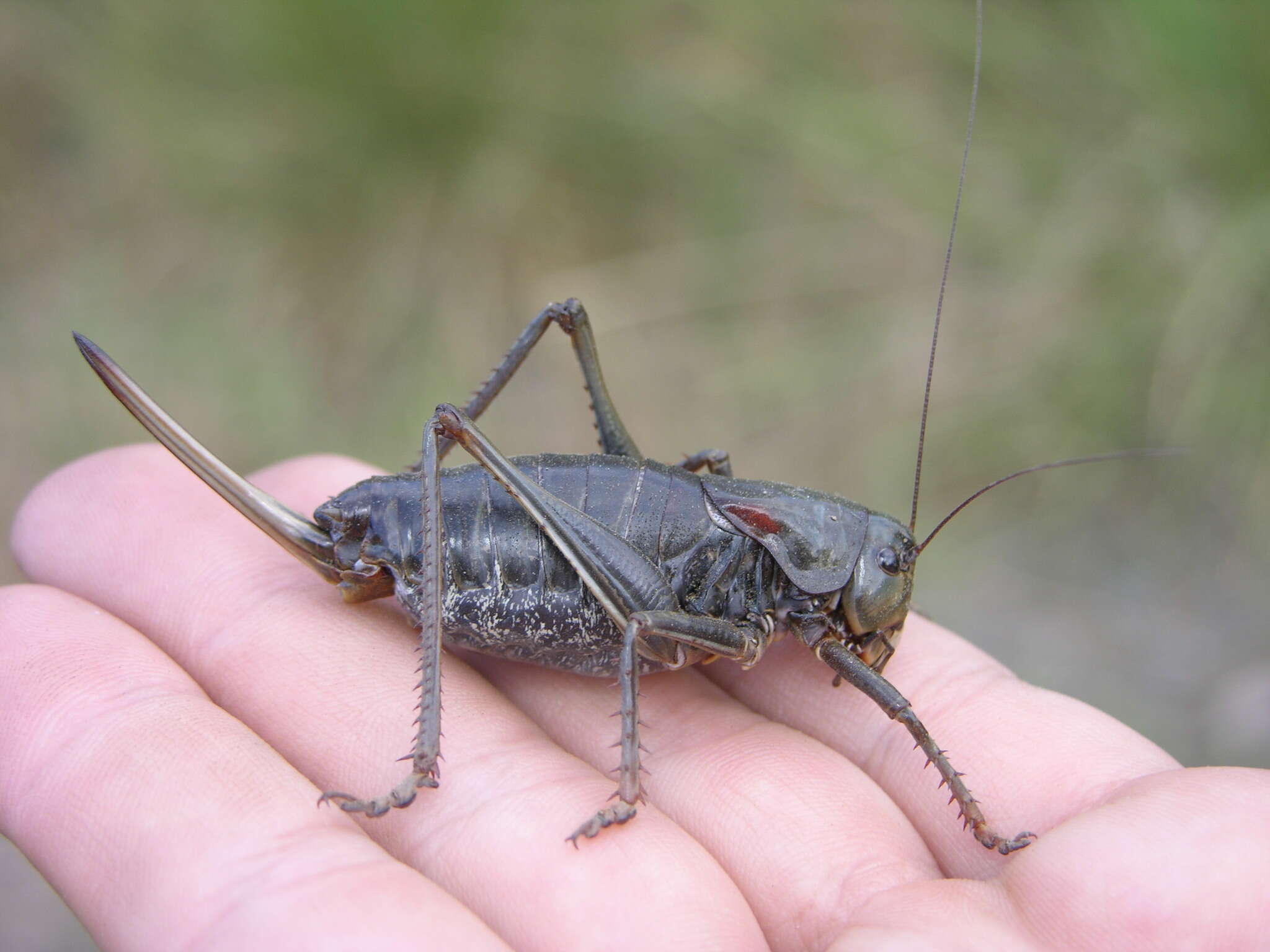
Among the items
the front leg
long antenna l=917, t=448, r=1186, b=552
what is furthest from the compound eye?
the front leg

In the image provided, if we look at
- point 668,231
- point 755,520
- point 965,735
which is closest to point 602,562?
point 755,520

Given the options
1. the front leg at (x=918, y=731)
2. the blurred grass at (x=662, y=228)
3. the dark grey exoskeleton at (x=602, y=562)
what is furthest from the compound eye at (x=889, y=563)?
the blurred grass at (x=662, y=228)

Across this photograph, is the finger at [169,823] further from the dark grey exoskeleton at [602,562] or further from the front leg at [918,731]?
the front leg at [918,731]

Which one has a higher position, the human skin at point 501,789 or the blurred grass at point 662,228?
the blurred grass at point 662,228

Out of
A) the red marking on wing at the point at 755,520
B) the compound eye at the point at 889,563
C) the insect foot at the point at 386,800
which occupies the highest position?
the red marking on wing at the point at 755,520

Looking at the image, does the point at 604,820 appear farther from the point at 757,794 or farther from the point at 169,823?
the point at 169,823

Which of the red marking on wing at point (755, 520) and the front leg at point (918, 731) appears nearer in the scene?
the front leg at point (918, 731)

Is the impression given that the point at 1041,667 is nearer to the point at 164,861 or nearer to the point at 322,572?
the point at 322,572
